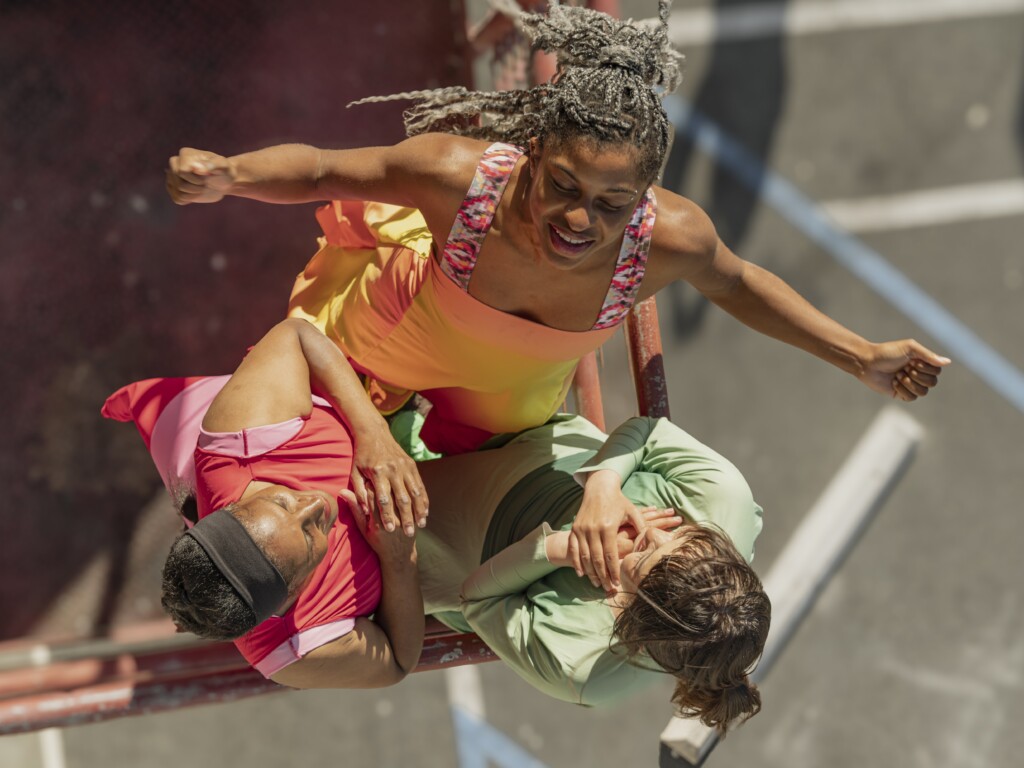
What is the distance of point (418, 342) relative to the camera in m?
2.52

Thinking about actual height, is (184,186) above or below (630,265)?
below

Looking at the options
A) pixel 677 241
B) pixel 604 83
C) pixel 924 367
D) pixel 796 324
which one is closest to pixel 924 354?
pixel 924 367

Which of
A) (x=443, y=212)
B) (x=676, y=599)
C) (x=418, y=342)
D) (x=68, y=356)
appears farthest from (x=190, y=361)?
(x=676, y=599)

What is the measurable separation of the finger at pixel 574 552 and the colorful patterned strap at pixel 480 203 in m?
0.67

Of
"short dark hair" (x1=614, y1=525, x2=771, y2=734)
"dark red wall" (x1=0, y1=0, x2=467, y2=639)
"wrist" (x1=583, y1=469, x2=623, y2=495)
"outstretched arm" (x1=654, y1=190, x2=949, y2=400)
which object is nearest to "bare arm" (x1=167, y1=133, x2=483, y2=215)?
"outstretched arm" (x1=654, y1=190, x2=949, y2=400)

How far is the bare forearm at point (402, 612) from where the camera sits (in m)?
Answer: 2.30

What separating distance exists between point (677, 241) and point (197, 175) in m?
1.09

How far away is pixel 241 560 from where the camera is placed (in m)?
1.92

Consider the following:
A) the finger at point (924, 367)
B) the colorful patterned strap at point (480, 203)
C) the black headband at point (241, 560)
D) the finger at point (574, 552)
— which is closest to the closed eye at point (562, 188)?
the colorful patterned strap at point (480, 203)

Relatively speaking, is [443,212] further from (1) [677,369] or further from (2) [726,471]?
(1) [677,369]

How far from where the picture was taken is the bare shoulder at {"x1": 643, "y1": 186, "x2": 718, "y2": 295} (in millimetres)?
2260

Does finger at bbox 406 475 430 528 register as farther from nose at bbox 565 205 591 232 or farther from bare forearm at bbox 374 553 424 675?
nose at bbox 565 205 591 232

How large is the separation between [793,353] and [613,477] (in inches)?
143

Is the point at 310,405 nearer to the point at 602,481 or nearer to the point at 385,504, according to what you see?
the point at 385,504
